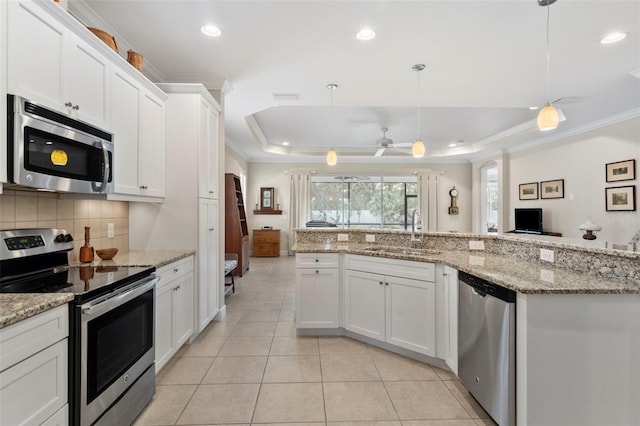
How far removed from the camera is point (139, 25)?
2453mm

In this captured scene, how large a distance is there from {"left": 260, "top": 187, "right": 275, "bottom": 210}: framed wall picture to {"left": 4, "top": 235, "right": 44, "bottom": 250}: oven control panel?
21.7 feet

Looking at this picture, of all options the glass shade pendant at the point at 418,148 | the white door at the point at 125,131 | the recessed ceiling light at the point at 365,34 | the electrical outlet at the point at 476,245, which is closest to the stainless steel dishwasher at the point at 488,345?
the electrical outlet at the point at 476,245

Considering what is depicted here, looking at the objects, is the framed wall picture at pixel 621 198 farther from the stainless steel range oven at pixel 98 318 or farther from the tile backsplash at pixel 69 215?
the tile backsplash at pixel 69 215

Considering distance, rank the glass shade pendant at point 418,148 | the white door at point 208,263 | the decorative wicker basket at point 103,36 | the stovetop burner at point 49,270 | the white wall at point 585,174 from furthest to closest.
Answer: the white wall at point 585,174
the glass shade pendant at point 418,148
the white door at point 208,263
the decorative wicker basket at point 103,36
the stovetop burner at point 49,270

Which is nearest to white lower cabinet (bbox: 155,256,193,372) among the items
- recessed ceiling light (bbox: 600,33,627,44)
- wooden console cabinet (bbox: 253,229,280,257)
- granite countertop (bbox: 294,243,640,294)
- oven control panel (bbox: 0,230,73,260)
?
oven control panel (bbox: 0,230,73,260)

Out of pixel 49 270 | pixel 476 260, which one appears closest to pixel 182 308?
pixel 49 270

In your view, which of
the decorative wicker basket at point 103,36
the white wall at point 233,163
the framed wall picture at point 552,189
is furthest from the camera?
the white wall at point 233,163

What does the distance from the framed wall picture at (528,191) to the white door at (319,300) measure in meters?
5.68

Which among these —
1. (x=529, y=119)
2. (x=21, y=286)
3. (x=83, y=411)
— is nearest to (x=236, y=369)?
(x=83, y=411)

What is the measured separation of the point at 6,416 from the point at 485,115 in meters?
6.16

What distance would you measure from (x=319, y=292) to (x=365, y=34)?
7.83ft

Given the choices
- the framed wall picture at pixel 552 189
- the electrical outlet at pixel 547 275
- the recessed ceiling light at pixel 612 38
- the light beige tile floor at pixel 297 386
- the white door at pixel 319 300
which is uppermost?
the recessed ceiling light at pixel 612 38

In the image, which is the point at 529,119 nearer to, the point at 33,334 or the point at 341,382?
the point at 341,382

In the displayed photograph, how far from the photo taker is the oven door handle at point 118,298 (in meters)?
1.45
